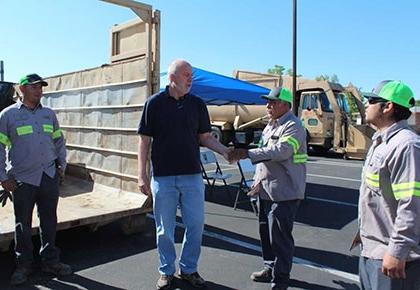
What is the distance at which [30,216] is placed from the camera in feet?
13.2

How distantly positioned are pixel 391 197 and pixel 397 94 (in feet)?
1.82

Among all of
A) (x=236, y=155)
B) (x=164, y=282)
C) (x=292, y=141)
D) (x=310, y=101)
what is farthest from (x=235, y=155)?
(x=310, y=101)

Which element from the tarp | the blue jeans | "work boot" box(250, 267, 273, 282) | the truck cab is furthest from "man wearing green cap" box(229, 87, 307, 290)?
the truck cab

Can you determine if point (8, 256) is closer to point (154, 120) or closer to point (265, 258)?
point (154, 120)

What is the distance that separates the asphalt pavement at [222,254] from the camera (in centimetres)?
408

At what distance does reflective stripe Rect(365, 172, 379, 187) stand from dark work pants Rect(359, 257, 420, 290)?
0.41 metres

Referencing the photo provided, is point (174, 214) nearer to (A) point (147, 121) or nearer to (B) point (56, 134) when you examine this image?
(A) point (147, 121)

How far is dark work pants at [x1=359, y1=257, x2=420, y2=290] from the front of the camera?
6.97 feet

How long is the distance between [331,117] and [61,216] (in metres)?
13.9

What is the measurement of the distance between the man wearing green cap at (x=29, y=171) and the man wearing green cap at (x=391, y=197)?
9.87 feet

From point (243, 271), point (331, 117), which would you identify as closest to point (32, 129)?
point (243, 271)

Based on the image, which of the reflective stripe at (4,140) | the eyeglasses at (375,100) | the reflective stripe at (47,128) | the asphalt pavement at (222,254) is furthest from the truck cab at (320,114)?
the eyeglasses at (375,100)

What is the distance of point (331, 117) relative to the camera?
17.0 meters

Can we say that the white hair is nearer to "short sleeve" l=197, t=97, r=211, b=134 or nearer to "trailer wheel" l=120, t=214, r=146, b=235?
"short sleeve" l=197, t=97, r=211, b=134
